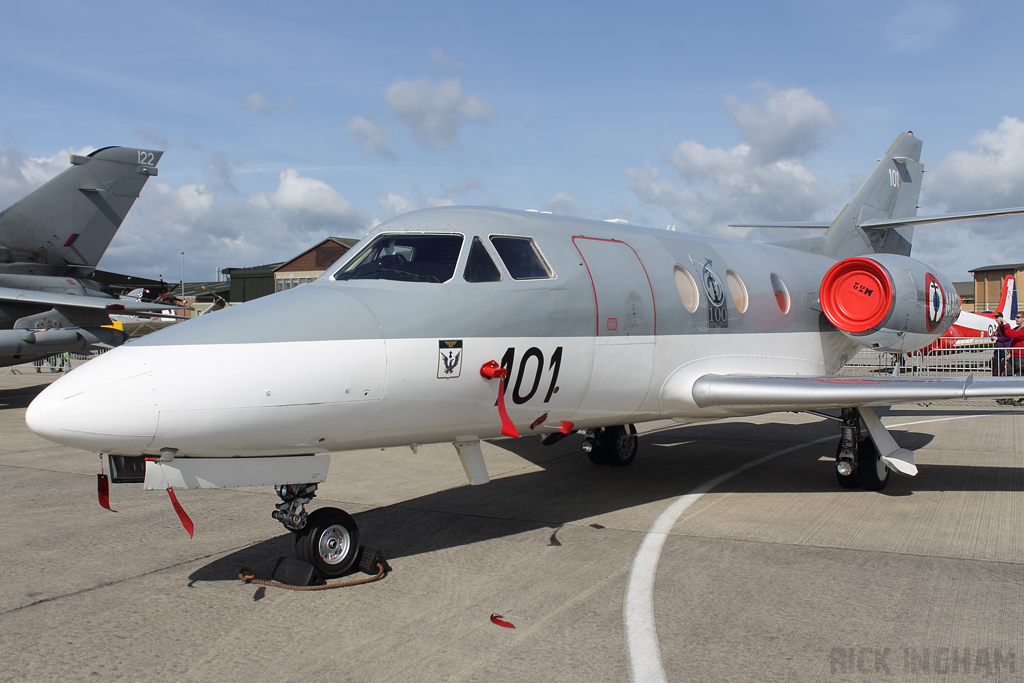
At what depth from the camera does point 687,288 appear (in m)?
7.40

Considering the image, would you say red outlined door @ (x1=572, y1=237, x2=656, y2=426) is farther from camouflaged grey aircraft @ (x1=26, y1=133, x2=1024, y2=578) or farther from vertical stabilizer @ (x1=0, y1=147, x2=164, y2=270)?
vertical stabilizer @ (x1=0, y1=147, x2=164, y2=270)

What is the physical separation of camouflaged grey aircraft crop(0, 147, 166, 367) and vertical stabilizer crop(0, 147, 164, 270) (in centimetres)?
2

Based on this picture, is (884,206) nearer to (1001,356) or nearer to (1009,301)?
(1001,356)

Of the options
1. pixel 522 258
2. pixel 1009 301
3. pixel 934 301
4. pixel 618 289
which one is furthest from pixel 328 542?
pixel 1009 301

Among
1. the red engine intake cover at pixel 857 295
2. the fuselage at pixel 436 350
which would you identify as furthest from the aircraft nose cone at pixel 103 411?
the red engine intake cover at pixel 857 295

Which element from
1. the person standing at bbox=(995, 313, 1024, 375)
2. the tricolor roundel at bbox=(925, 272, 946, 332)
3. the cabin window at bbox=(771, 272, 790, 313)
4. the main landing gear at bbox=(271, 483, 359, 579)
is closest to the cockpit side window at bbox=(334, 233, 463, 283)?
the main landing gear at bbox=(271, 483, 359, 579)

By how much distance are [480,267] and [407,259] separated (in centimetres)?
55

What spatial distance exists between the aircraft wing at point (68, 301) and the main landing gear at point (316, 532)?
49.3 ft

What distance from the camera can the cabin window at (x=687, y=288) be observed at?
7.24 meters

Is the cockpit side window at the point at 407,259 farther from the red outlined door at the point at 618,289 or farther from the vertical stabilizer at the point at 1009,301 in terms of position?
the vertical stabilizer at the point at 1009,301

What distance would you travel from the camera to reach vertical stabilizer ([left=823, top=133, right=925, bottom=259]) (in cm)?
1145

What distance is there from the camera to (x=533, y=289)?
566cm

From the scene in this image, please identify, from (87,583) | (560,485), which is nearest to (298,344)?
(87,583)

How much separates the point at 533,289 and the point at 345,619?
271cm
